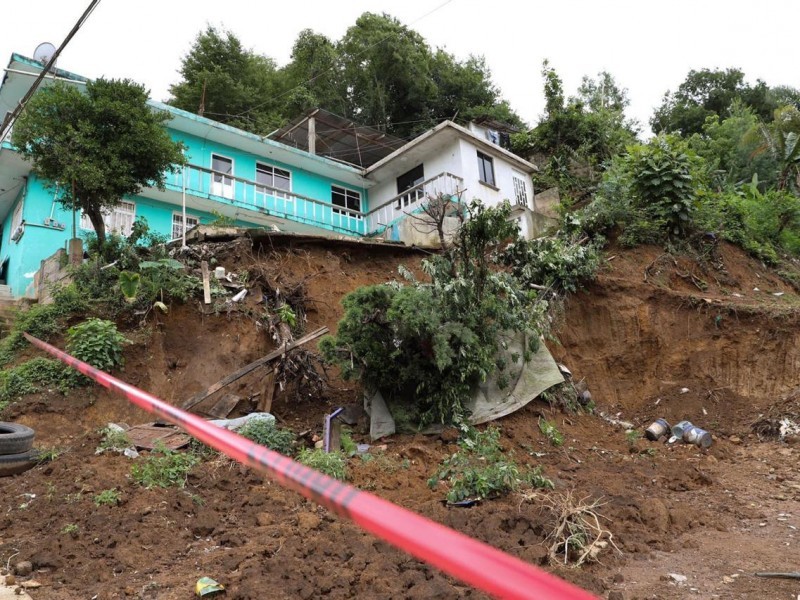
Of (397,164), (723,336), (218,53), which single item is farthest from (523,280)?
(218,53)

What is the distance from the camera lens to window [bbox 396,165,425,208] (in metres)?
16.0

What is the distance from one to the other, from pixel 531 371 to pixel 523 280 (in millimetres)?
2238

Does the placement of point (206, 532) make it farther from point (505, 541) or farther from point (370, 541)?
point (505, 541)

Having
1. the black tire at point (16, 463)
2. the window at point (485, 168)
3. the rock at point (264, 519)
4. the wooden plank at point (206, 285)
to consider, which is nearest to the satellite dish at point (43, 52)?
the wooden plank at point (206, 285)

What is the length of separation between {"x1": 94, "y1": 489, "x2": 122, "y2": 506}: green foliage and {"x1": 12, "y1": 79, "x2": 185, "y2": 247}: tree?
6.17 metres

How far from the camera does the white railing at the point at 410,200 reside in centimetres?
1539

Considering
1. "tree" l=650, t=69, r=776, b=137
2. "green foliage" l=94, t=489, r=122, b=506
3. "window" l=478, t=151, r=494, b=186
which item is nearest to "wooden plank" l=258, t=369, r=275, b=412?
"green foliage" l=94, t=489, r=122, b=506

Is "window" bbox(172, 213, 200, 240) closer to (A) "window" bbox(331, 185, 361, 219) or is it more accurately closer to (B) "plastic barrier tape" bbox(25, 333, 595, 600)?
(A) "window" bbox(331, 185, 361, 219)

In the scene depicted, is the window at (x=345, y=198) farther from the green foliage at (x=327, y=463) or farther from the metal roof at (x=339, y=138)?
the green foliage at (x=327, y=463)

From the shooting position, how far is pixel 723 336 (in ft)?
30.2

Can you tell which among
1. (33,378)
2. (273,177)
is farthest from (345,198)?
(33,378)

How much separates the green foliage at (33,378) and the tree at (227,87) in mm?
16020

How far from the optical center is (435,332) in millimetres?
6754

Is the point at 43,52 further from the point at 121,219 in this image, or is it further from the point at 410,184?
the point at 410,184
